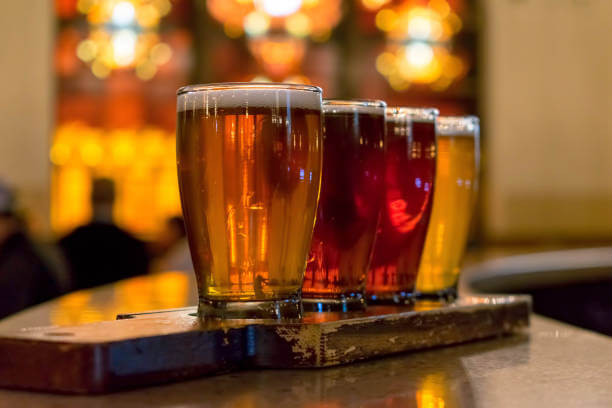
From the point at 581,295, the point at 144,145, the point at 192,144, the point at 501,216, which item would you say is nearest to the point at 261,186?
the point at 192,144

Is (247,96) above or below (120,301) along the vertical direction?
above

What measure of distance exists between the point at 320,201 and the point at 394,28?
21.2 feet

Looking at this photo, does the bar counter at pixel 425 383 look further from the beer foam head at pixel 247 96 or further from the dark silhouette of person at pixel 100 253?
the dark silhouette of person at pixel 100 253

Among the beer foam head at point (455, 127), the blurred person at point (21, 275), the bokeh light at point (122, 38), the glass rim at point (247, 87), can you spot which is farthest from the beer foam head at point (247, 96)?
the bokeh light at point (122, 38)

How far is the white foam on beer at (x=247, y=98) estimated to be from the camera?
65 centimetres

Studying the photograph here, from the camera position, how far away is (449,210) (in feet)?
2.95

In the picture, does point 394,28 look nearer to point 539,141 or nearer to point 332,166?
point 539,141

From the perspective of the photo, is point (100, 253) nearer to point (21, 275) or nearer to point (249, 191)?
point (21, 275)

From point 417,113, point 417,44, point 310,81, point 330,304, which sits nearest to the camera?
point 330,304

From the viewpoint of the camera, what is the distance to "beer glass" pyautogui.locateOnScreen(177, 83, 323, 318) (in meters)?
0.65

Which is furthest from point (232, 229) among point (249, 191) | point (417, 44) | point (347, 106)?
point (417, 44)

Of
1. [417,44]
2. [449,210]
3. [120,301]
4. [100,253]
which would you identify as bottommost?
[100,253]

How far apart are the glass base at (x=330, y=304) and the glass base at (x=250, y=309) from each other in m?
0.07

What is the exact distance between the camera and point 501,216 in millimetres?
7480
